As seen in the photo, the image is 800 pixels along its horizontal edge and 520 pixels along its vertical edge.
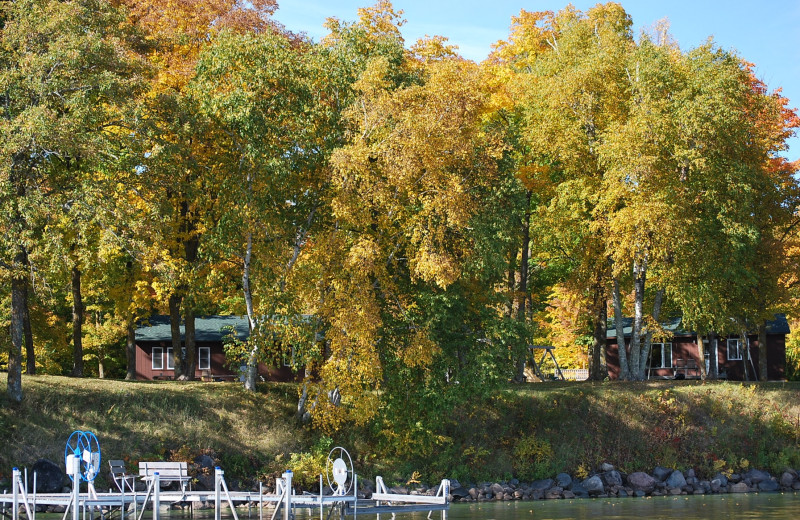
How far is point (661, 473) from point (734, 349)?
66.1ft

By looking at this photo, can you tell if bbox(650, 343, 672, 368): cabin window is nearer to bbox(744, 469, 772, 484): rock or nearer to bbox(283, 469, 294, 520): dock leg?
bbox(744, 469, 772, 484): rock

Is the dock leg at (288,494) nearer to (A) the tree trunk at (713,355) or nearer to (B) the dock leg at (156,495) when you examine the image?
(B) the dock leg at (156,495)

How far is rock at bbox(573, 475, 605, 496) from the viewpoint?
3350 cm

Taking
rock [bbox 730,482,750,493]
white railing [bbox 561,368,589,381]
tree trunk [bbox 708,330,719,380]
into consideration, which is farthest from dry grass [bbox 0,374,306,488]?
tree trunk [bbox 708,330,719,380]

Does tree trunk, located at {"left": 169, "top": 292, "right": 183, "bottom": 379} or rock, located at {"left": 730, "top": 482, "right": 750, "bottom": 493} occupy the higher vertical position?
tree trunk, located at {"left": 169, "top": 292, "right": 183, "bottom": 379}

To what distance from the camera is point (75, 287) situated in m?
38.1

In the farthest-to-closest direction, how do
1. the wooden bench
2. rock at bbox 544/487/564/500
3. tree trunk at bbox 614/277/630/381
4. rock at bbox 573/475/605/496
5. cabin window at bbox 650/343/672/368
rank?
1. cabin window at bbox 650/343/672/368
2. tree trunk at bbox 614/277/630/381
3. rock at bbox 573/475/605/496
4. rock at bbox 544/487/564/500
5. the wooden bench

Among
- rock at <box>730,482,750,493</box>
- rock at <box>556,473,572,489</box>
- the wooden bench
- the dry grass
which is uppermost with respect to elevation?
the dry grass

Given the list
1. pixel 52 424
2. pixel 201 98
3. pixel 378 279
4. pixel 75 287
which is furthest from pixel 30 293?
pixel 378 279

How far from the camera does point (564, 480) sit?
3406 cm

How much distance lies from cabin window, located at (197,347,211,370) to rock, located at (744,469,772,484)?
29912 mm

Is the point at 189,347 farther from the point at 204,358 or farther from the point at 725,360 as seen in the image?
the point at 725,360

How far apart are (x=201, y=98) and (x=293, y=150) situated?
3705mm

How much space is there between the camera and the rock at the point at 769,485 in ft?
115
